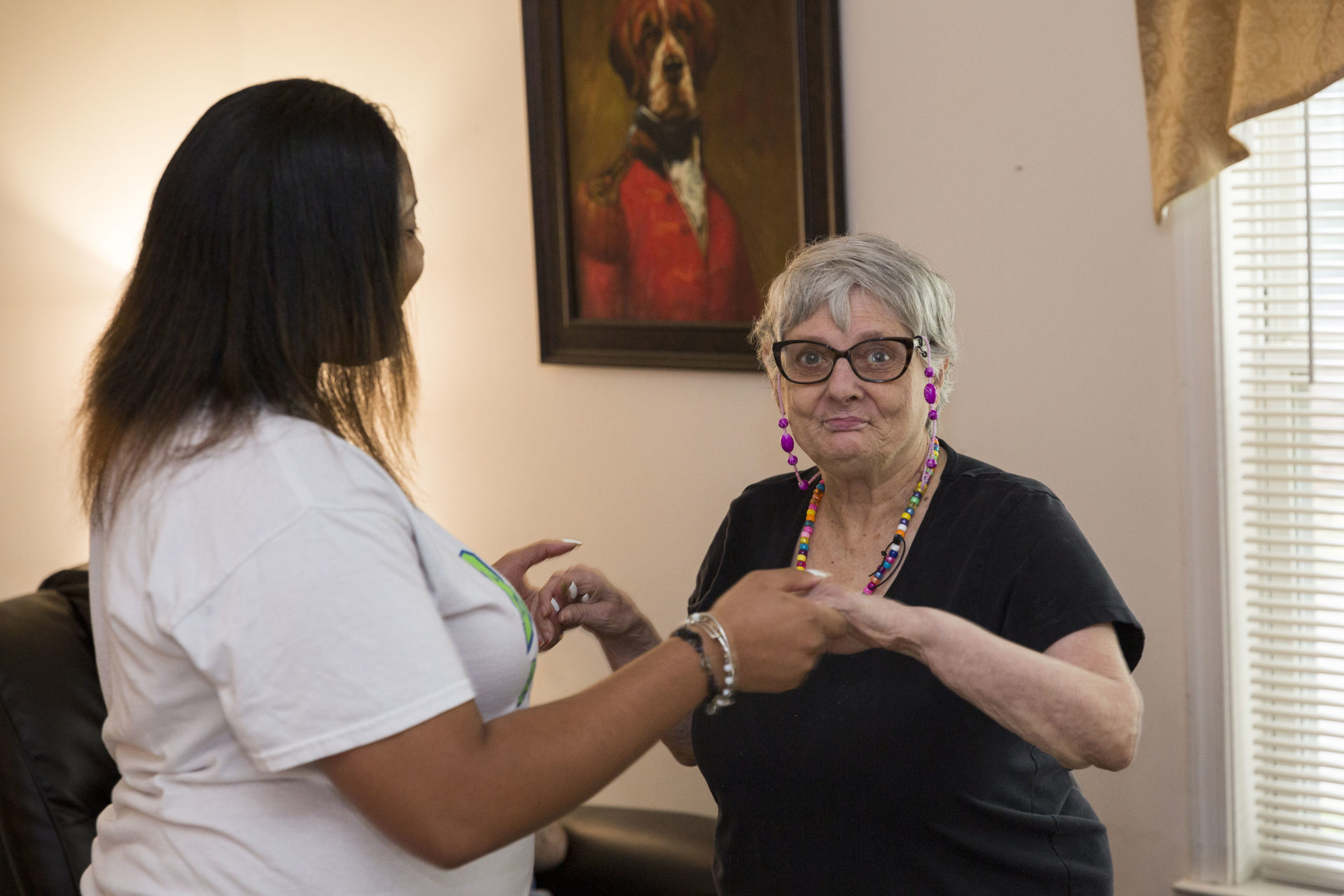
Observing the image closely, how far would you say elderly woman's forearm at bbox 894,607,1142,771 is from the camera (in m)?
1.31

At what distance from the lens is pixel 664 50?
275cm

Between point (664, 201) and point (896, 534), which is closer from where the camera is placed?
point (896, 534)

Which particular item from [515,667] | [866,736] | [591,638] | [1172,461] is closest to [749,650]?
[515,667]

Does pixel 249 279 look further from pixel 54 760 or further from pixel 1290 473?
pixel 1290 473

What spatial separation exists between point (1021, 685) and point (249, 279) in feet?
3.03

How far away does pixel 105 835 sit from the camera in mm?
1187

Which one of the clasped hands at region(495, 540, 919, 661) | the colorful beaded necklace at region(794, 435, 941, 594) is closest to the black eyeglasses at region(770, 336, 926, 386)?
the colorful beaded necklace at region(794, 435, 941, 594)

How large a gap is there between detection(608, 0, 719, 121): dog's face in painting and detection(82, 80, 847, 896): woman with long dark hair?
1689mm

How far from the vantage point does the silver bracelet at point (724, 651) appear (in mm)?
1101

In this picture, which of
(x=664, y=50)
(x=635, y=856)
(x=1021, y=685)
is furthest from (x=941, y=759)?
(x=664, y=50)

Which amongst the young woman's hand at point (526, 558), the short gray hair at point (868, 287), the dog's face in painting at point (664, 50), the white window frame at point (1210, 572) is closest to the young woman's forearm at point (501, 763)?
the young woman's hand at point (526, 558)

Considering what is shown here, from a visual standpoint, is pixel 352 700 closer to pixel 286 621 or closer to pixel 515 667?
pixel 286 621

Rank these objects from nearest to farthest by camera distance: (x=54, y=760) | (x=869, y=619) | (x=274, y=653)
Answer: (x=274, y=653)
(x=869, y=619)
(x=54, y=760)

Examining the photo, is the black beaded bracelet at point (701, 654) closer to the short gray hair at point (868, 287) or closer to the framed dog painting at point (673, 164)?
the short gray hair at point (868, 287)
